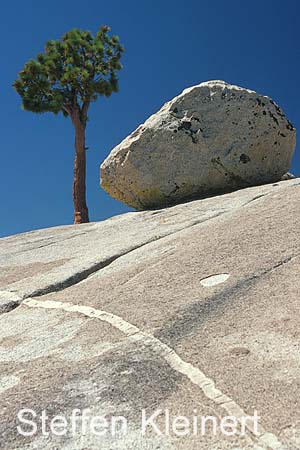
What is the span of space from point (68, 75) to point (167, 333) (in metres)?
22.0

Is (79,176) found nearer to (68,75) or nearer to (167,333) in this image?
(68,75)

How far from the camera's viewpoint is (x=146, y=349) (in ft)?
18.5

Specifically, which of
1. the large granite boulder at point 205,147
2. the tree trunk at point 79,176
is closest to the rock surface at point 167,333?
the large granite boulder at point 205,147

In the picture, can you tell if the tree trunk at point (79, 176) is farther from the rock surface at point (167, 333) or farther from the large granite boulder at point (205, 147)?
the rock surface at point (167, 333)

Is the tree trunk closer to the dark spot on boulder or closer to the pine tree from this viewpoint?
the pine tree

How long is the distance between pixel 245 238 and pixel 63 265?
12.0 ft

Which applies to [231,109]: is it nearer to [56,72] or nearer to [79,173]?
[79,173]

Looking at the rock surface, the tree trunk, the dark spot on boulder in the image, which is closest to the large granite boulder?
the dark spot on boulder

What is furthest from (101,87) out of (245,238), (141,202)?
(245,238)

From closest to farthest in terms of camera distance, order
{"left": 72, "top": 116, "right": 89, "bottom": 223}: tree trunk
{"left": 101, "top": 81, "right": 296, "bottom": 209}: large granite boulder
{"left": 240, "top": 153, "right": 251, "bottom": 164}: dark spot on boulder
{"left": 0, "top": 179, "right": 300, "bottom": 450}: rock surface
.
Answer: {"left": 0, "top": 179, "right": 300, "bottom": 450}: rock surface → {"left": 101, "top": 81, "right": 296, "bottom": 209}: large granite boulder → {"left": 240, "top": 153, "right": 251, "bottom": 164}: dark spot on boulder → {"left": 72, "top": 116, "right": 89, "bottom": 223}: tree trunk

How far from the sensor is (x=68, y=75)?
25.8m

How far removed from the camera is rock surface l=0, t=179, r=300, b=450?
449 centimetres

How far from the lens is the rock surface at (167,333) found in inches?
177

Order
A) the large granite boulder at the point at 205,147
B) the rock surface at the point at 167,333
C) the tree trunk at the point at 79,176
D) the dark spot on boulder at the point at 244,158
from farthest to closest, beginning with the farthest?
the tree trunk at the point at 79,176, the dark spot on boulder at the point at 244,158, the large granite boulder at the point at 205,147, the rock surface at the point at 167,333
